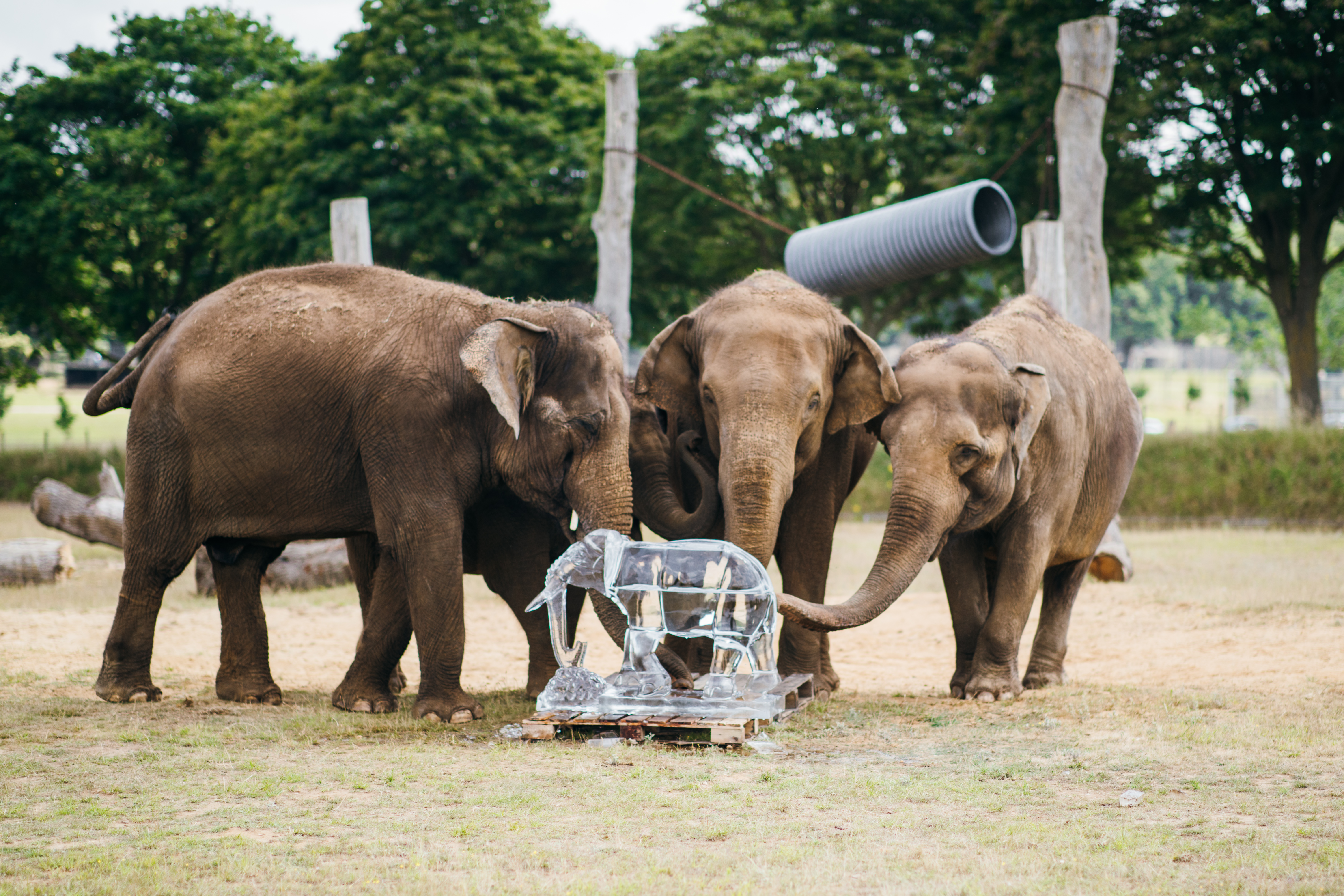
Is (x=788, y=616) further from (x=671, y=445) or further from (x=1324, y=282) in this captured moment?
(x=1324, y=282)

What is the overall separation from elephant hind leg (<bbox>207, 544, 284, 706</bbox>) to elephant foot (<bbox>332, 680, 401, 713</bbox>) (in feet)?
2.17

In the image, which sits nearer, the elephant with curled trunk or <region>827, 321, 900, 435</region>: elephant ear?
the elephant with curled trunk

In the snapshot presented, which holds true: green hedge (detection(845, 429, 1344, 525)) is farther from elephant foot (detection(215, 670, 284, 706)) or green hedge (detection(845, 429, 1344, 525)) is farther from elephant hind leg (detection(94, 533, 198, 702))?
elephant hind leg (detection(94, 533, 198, 702))

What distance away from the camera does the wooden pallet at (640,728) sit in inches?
265

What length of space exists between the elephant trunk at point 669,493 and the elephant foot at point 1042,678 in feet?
8.57

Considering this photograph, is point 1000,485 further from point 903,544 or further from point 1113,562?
point 1113,562

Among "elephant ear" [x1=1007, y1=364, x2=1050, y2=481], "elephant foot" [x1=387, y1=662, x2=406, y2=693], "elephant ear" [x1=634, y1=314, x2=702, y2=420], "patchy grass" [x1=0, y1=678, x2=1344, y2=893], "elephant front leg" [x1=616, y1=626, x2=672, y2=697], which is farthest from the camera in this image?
"elephant foot" [x1=387, y1=662, x2=406, y2=693]

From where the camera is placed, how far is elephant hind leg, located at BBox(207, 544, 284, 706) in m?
8.47

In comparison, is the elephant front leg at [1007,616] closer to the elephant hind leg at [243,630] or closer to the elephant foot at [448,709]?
the elephant foot at [448,709]

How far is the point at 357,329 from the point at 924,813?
4475 millimetres

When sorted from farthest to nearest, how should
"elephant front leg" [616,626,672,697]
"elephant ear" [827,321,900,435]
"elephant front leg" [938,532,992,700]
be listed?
1. "elephant front leg" [938,532,992,700]
2. "elephant ear" [827,321,900,435]
3. "elephant front leg" [616,626,672,697]

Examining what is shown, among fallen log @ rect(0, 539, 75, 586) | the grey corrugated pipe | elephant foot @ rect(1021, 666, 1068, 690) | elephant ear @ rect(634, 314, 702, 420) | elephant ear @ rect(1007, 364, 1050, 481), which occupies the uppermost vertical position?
the grey corrugated pipe

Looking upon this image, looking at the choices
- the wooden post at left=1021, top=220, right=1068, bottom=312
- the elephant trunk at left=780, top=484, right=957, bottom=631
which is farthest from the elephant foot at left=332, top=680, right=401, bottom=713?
the wooden post at left=1021, top=220, right=1068, bottom=312

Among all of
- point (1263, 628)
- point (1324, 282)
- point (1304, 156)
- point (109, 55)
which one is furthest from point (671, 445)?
point (1324, 282)
